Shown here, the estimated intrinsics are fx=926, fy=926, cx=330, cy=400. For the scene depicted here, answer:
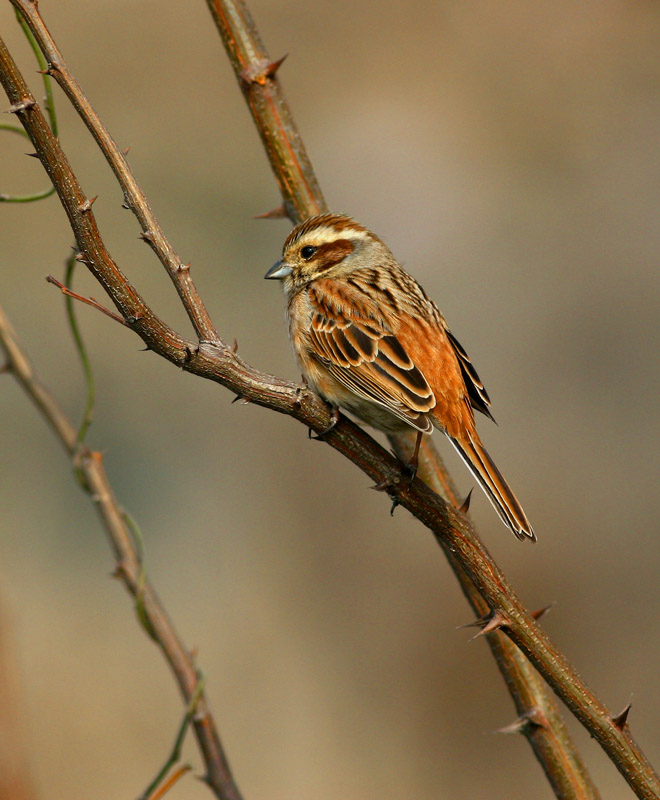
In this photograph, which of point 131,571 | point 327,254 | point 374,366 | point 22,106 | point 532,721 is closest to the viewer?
point 22,106

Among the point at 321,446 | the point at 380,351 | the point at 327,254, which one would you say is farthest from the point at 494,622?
the point at 321,446

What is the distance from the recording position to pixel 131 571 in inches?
113


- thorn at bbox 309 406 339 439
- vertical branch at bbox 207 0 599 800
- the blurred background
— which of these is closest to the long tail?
vertical branch at bbox 207 0 599 800

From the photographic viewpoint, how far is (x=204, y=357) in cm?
220

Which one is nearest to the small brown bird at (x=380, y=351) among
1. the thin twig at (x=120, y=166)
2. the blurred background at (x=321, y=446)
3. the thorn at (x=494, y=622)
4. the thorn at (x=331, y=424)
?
the thorn at (x=331, y=424)

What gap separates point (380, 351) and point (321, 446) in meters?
4.00

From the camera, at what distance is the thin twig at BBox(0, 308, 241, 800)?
9.18 feet

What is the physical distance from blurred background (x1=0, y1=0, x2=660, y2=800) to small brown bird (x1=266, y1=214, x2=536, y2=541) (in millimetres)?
2630

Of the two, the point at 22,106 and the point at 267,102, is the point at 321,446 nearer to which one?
the point at 267,102

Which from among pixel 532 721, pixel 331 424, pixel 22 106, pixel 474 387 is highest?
pixel 22 106

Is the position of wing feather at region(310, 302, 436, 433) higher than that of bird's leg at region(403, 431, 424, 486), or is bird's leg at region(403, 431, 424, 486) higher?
wing feather at region(310, 302, 436, 433)

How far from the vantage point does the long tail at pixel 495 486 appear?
304cm

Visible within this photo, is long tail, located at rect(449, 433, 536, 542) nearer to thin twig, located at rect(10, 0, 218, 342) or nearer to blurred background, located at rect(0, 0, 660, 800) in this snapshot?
thin twig, located at rect(10, 0, 218, 342)

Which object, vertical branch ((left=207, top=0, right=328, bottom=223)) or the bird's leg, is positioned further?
vertical branch ((left=207, top=0, right=328, bottom=223))
